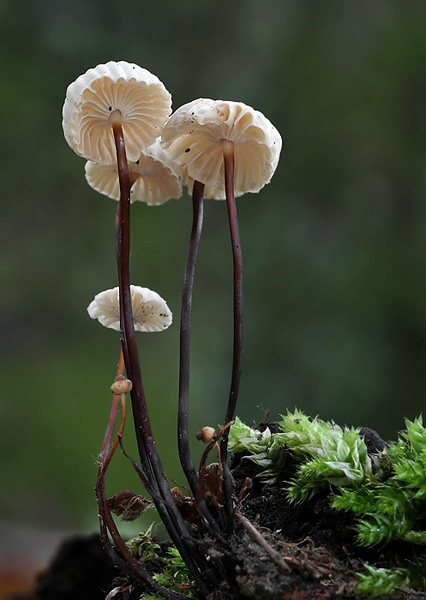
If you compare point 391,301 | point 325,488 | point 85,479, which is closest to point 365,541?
point 325,488

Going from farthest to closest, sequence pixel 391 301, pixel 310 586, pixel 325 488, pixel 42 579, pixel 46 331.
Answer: pixel 46 331, pixel 391 301, pixel 42 579, pixel 325 488, pixel 310 586

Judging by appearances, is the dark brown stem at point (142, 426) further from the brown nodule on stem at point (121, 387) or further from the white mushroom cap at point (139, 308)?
the white mushroom cap at point (139, 308)

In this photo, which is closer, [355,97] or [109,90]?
[109,90]

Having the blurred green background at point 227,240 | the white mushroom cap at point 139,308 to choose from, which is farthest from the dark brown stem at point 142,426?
the blurred green background at point 227,240

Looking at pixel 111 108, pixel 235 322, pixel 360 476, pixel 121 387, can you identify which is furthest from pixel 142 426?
pixel 111 108

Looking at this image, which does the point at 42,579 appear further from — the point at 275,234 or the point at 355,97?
the point at 355,97

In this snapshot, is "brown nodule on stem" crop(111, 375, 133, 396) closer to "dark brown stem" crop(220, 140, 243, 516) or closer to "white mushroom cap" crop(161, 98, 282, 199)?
"dark brown stem" crop(220, 140, 243, 516)
